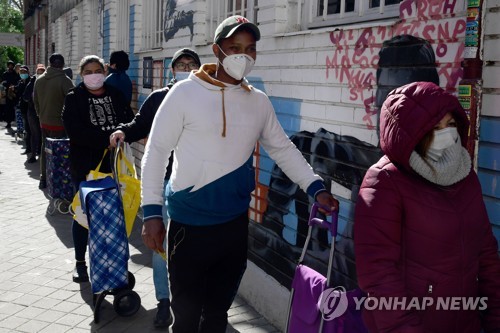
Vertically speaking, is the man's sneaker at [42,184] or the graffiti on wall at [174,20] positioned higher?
the graffiti on wall at [174,20]

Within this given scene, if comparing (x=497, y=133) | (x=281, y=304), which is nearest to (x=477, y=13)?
(x=497, y=133)

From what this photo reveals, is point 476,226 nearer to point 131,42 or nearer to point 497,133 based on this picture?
point 497,133

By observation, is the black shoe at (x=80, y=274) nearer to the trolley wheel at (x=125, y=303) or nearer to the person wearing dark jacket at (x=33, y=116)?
the trolley wheel at (x=125, y=303)

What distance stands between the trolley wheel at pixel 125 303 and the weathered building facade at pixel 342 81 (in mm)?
1051

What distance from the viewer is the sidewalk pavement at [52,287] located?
14.9ft

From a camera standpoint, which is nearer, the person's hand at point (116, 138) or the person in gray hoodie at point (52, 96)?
the person's hand at point (116, 138)

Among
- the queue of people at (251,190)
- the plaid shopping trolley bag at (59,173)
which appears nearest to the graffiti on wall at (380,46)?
the queue of people at (251,190)

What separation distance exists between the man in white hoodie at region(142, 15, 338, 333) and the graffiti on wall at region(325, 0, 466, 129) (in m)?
0.92

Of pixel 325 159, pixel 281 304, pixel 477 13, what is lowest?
pixel 281 304

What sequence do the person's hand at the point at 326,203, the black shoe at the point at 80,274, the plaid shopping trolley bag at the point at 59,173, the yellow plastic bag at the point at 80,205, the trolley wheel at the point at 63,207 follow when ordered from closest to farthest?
the person's hand at the point at 326,203 → the yellow plastic bag at the point at 80,205 → the black shoe at the point at 80,274 → the plaid shopping trolley bag at the point at 59,173 → the trolley wheel at the point at 63,207

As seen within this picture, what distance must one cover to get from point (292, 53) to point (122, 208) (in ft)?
6.10

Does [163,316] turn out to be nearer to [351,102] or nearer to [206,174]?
[206,174]

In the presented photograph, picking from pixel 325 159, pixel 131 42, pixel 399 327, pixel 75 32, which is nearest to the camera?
pixel 399 327

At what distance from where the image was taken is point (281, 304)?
4625 millimetres
